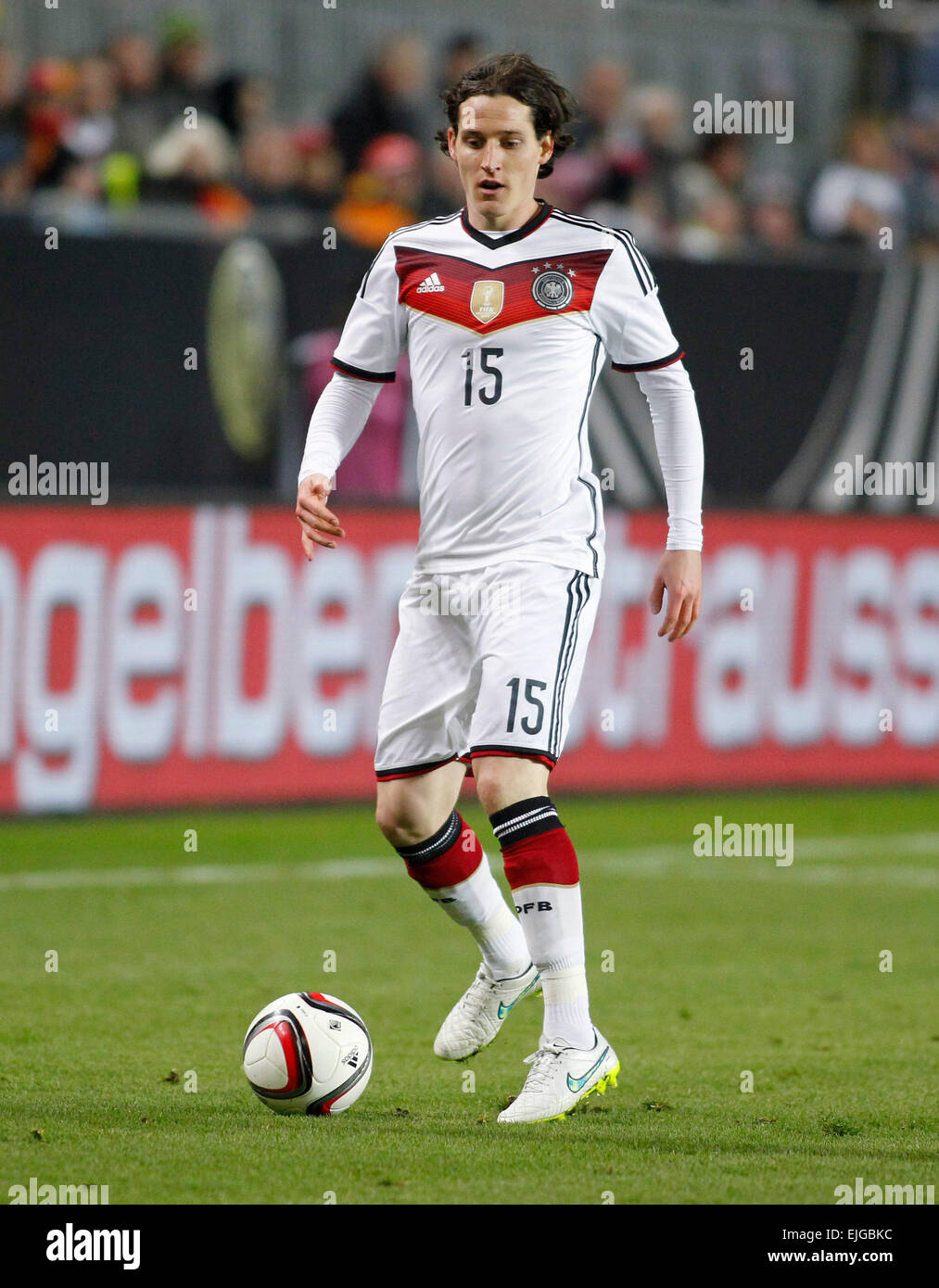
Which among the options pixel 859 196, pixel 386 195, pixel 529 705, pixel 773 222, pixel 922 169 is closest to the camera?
pixel 529 705

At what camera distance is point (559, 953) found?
5211 mm

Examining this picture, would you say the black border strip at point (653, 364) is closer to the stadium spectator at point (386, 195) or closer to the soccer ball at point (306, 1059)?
the soccer ball at point (306, 1059)

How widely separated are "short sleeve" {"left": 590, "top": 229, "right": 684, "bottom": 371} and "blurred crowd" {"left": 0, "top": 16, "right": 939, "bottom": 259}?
6.00 metres

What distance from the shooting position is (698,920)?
8.88m

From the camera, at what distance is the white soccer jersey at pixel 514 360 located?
17.8 feet

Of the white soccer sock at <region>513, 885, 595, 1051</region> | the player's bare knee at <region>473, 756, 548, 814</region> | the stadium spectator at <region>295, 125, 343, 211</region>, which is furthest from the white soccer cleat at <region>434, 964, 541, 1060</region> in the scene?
the stadium spectator at <region>295, 125, 343, 211</region>

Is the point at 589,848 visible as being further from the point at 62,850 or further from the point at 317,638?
the point at 62,850

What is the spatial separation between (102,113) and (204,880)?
5.27 meters

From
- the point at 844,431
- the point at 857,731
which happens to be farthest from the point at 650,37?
the point at 857,731

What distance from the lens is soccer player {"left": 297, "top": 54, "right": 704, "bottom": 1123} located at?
17.2ft

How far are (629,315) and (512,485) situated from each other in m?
0.55

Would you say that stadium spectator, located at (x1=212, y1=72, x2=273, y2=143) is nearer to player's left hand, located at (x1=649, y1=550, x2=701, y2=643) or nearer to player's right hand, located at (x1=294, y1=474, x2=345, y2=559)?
player's right hand, located at (x1=294, y1=474, x2=345, y2=559)

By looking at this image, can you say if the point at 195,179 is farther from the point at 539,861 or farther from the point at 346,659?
the point at 539,861

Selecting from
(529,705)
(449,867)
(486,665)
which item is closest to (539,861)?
(529,705)
